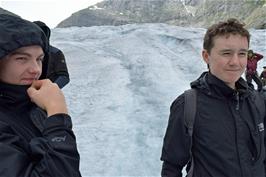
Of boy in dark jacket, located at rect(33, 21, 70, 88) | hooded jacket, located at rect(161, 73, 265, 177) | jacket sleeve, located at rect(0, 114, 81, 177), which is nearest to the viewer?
jacket sleeve, located at rect(0, 114, 81, 177)

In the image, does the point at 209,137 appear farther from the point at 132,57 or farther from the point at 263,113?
the point at 132,57

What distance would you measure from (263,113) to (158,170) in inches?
136

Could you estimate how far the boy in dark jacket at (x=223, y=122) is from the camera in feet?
8.07

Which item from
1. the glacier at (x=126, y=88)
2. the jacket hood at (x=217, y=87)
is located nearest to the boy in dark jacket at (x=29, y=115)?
the jacket hood at (x=217, y=87)

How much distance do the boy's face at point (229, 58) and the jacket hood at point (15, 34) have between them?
1252 mm

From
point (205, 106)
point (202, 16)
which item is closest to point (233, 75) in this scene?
point (205, 106)

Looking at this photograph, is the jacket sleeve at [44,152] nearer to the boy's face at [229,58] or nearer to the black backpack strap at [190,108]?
the black backpack strap at [190,108]

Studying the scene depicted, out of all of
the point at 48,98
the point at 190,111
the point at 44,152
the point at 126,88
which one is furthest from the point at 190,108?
the point at 126,88

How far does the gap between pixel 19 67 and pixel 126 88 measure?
7.76 metres

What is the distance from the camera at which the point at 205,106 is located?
2535mm

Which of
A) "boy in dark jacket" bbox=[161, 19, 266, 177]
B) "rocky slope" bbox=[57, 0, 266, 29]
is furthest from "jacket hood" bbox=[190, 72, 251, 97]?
"rocky slope" bbox=[57, 0, 266, 29]

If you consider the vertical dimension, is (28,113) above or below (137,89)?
above

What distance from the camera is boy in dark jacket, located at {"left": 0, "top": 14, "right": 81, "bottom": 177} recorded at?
144cm

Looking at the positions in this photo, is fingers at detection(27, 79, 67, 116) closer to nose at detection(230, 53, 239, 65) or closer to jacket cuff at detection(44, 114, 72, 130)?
jacket cuff at detection(44, 114, 72, 130)
